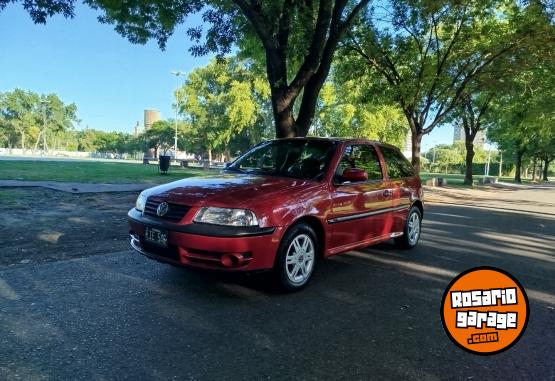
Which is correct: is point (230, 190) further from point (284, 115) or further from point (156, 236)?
point (284, 115)

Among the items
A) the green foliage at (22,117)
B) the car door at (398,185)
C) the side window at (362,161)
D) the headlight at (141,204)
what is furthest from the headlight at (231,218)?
the green foliage at (22,117)

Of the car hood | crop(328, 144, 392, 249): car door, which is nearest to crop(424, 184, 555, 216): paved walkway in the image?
crop(328, 144, 392, 249): car door

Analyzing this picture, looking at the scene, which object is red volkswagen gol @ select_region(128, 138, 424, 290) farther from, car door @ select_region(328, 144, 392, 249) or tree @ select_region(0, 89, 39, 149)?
tree @ select_region(0, 89, 39, 149)

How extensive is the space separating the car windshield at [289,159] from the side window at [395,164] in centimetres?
131

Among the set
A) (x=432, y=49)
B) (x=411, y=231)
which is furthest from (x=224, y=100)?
(x=411, y=231)

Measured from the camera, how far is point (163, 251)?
4301 millimetres

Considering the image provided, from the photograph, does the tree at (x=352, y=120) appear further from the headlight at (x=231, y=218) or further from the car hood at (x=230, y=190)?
the headlight at (x=231, y=218)

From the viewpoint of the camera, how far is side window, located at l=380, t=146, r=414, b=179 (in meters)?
6.44

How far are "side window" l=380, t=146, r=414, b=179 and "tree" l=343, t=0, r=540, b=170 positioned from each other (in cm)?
1171

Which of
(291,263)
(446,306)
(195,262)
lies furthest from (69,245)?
(446,306)

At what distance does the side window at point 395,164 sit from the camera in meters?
6.44

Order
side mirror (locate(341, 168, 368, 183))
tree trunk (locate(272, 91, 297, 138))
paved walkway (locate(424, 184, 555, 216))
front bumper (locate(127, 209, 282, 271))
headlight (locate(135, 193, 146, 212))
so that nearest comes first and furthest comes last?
front bumper (locate(127, 209, 282, 271))
headlight (locate(135, 193, 146, 212))
side mirror (locate(341, 168, 368, 183))
tree trunk (locate(272, 91, 297, 138))
paved walkway (locate(424, 184, 555, 216))

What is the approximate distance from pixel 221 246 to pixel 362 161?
104 inches

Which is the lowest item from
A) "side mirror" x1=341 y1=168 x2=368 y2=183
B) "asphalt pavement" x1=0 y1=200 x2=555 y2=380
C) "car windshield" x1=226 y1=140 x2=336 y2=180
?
"asphalt pavement" x1=0 y1=200 x2=555 y2=380
